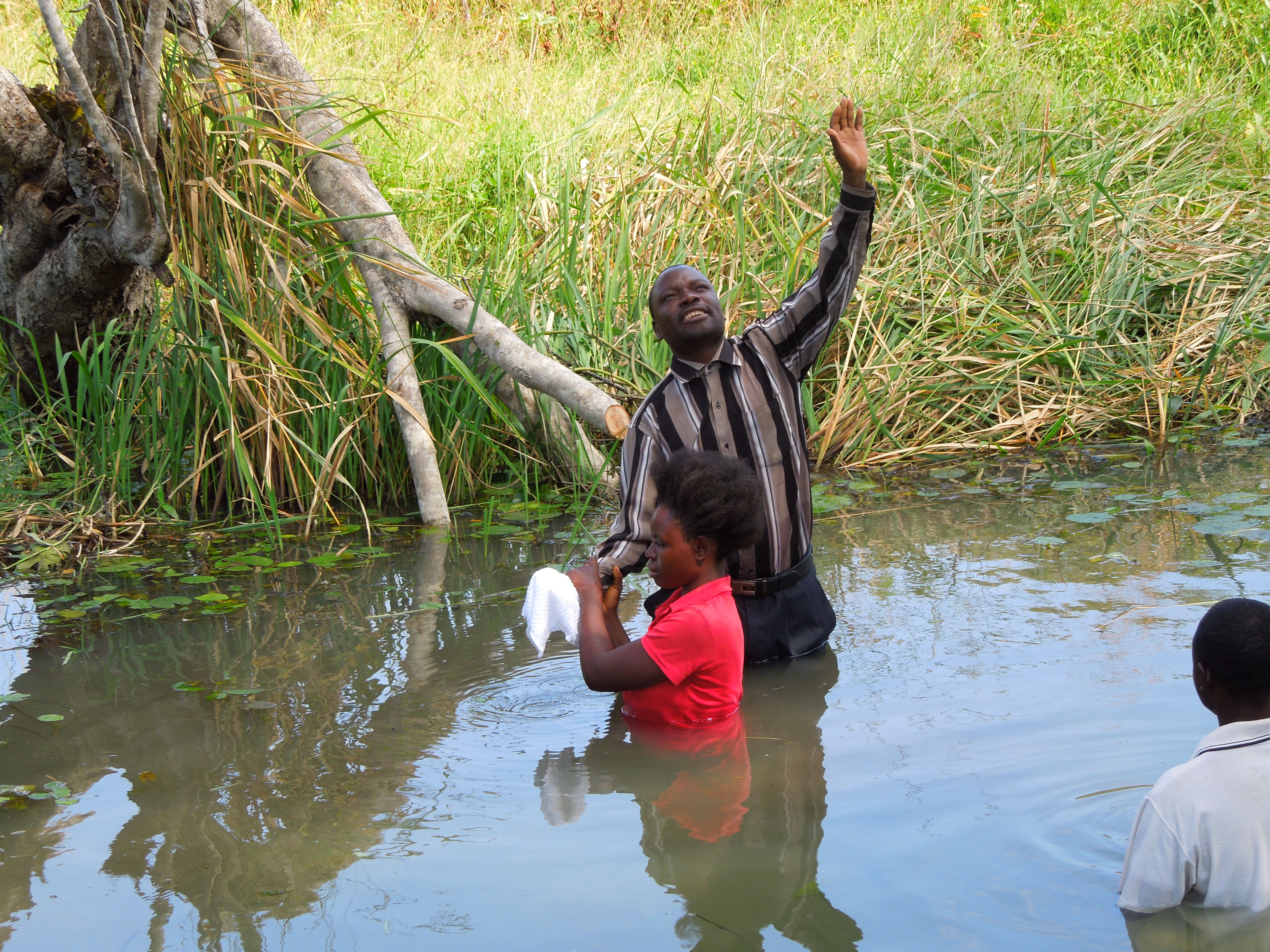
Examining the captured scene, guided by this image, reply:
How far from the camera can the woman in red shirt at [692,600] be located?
2.90 metres

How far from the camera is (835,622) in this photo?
3.70 m

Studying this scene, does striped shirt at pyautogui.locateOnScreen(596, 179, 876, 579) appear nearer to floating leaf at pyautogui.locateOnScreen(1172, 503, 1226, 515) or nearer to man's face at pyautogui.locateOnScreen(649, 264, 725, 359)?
man's face at pyautogui.locateOnScreen(649, 264, 725, 359)

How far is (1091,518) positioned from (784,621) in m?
2.16

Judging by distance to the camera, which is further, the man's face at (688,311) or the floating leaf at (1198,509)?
the floating leaf at (1198,509)

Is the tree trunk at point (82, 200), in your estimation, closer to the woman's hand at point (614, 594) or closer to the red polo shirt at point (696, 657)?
the woman's hand at point (614, 594)

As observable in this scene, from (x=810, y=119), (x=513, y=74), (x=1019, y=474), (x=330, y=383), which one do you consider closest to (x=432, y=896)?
(x=330, y=383)

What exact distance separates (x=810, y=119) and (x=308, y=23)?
238 inches

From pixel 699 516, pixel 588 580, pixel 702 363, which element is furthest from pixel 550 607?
pixel 702 363

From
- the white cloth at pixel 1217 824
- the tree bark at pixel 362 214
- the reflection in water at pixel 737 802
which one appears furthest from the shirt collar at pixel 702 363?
the white cloth at pixel 1217 824

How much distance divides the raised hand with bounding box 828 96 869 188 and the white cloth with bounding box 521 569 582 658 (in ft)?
4.64

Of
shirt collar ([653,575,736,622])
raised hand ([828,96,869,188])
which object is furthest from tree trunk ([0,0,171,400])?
shirt collar ([653,575,736,622])

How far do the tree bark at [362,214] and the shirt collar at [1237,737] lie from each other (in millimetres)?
3248

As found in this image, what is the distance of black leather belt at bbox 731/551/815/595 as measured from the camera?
346 cm

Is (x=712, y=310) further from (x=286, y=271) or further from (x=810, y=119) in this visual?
(x=810, y=119)
